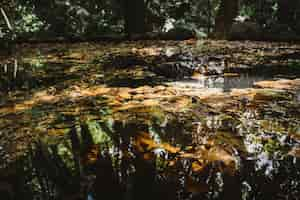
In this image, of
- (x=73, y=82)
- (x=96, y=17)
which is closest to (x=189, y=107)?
(x=73, y=82)

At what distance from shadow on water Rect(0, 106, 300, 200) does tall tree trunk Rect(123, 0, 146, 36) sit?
7.46m

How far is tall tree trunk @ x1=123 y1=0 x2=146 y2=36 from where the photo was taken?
30.1 ft

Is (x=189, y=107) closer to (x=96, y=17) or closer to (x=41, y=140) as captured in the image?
(x=41, y=140)

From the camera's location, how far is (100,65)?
435cm

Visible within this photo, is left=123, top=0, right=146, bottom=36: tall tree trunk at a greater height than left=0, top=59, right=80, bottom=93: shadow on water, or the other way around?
left=123, top=0, right=146, bottom=36: tall tree trunk

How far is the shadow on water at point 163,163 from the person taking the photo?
1271 mm

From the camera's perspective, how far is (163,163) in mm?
1511

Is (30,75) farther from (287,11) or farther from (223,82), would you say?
(287,11)

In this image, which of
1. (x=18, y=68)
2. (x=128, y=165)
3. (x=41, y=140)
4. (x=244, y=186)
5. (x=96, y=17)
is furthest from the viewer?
(x=96, y=17)

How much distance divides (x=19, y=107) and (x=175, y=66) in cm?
214

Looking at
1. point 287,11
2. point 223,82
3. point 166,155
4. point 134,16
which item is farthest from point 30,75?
point 287,11

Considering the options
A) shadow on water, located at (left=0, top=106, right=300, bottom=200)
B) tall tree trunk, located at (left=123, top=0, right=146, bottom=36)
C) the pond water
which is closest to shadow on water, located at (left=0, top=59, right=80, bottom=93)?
the pond water

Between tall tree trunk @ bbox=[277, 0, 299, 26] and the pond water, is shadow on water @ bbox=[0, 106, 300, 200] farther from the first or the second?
tall tree trunk @ bbox=[277, 0, 299, 26]

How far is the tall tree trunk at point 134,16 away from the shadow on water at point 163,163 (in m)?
7.46
